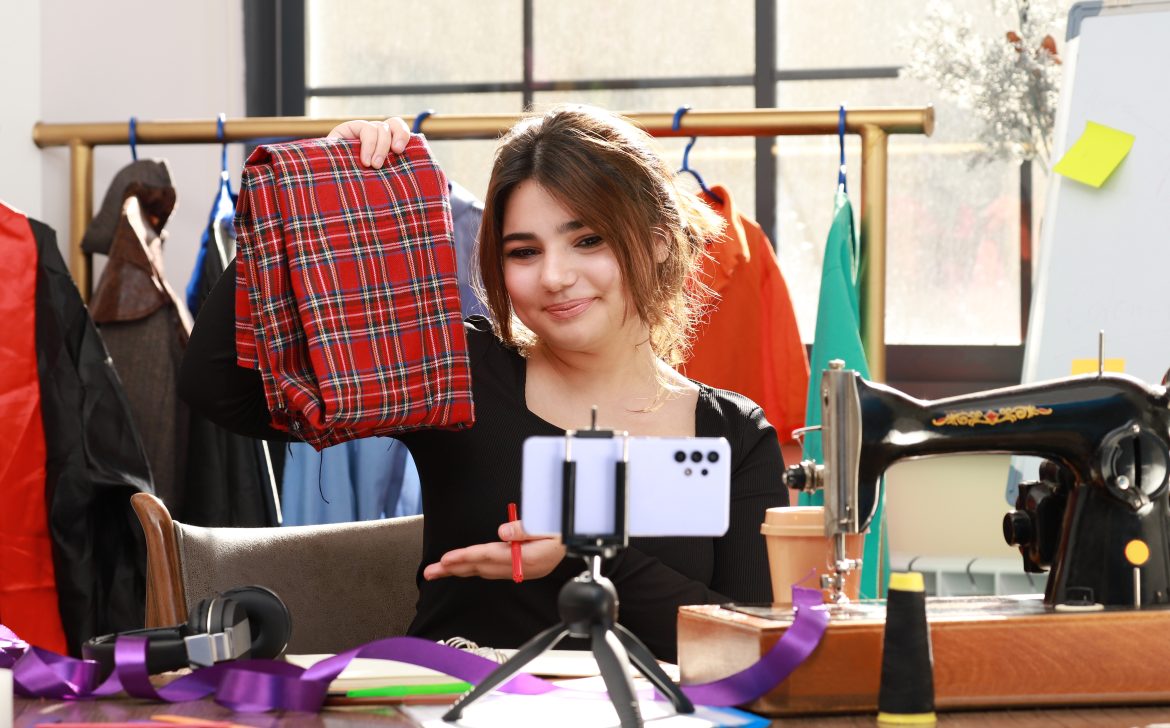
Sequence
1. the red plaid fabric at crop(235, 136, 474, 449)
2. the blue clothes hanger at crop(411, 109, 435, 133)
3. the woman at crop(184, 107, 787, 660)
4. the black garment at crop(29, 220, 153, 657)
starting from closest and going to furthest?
the red plaid fabric at crop(235, 136, 474, 449) < the woman at crop(184, 107, 787, 660) < the black garment at crop(29, 220, 153, 657) < the blue clothes hanger at crop(411, 109, 435, 133)

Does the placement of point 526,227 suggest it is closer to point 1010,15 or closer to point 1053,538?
point 1053,538

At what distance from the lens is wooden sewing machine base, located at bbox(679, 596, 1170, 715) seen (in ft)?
3.11

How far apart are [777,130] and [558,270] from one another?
75 cm

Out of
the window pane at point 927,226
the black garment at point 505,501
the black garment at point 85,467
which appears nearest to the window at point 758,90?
the window pane at point 927,226

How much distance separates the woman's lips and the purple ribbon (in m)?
0.62

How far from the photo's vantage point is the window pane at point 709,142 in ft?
10.2

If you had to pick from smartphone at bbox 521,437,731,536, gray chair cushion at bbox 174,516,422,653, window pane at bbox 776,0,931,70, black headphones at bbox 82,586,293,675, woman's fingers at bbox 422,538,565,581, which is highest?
window pane at bbox 776,0,931,70

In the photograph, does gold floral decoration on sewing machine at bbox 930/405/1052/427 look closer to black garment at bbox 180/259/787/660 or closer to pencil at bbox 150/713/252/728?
black garment at bbox 180/259/787/660

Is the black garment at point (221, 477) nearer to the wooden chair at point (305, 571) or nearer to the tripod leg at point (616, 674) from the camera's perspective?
the wooden chair at point (305, 571)

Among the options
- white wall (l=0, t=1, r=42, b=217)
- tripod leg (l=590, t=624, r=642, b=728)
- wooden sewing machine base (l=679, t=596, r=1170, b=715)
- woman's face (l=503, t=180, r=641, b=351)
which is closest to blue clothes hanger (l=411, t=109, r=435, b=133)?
woman's face (l=503, t=180, r=641, b=351)

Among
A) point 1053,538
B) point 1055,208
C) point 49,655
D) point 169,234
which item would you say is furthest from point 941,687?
point 169,234

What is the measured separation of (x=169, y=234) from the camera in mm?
2799

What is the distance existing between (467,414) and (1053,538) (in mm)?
674

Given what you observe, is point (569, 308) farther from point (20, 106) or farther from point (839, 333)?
point (20, 106)
